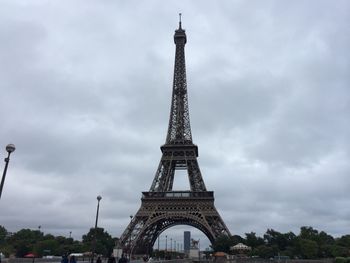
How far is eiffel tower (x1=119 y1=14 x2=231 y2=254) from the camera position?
8025cm

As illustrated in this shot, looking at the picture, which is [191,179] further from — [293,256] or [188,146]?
[293,256]

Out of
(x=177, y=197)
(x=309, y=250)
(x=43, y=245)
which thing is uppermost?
(x=177, y=197)

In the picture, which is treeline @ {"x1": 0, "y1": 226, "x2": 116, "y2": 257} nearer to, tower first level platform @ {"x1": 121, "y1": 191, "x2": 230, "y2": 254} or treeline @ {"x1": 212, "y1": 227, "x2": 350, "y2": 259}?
tower first level platform @ {"x1": 121, "y1": 191, "x2": 230, "y2": 254}

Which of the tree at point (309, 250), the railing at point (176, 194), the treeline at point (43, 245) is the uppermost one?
the railing at point (176, 194)

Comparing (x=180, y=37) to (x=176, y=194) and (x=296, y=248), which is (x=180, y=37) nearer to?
(x=176, y=194)

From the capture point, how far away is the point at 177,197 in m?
83.7

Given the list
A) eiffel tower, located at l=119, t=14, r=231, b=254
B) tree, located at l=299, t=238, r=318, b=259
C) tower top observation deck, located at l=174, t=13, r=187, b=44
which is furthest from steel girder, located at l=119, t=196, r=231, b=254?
tower top observation deck, located at l=174, t=13, r=187, b=44

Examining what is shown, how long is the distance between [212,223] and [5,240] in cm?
7211

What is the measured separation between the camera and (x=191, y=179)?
8719 cm

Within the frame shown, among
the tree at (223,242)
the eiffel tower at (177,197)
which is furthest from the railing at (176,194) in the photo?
the tree at (223,242)

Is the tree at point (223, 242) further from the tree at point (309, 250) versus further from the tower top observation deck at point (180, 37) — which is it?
the tower top observation deck at point (180, 37)

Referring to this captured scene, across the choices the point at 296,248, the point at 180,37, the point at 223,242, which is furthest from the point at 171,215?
the point at 180,37

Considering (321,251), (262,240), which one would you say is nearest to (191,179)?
(262,240)

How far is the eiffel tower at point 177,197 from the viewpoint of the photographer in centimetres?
8025
